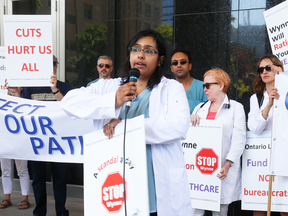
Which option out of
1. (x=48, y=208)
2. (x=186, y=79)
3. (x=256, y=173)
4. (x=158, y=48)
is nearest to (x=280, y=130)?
(x=256, y=173)

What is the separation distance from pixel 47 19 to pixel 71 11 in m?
2.45

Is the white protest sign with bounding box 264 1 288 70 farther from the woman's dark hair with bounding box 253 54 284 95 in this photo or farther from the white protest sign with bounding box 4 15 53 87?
the white protest sign with bounding box 4 15 53 87

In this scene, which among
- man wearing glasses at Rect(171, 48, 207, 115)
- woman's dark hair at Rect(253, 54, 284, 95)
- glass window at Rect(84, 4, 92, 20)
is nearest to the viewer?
woman's dark hair at Rect(253, 54, 284, 95)

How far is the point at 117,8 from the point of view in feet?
21.2

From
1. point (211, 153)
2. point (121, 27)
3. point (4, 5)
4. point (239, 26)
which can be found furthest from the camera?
point (4, 5)

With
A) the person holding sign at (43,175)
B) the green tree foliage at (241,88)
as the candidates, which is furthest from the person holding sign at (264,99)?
the person holding sign at (43,175)

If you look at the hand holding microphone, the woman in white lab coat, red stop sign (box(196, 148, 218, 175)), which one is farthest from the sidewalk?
the hand holding microphone

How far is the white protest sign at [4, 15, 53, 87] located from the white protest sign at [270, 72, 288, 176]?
2761 millimetres

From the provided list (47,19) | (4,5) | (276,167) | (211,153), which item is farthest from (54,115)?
(4,5)

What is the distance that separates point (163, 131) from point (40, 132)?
2129 millimetres

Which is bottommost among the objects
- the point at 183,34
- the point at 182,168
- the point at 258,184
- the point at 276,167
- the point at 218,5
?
the point at 258,184

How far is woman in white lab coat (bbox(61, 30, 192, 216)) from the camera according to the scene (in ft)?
6.92

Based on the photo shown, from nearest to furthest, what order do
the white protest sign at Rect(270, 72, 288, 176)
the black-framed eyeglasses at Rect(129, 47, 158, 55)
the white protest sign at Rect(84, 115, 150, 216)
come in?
the white protest sign at Rect(84, 115, 150, 216) → the black-framed eyeglasses at Rect(129, 47, 158, 55) → the white protest sign at Rect(270, 72, 288, 176)

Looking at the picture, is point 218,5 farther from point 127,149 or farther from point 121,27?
point 127,149
